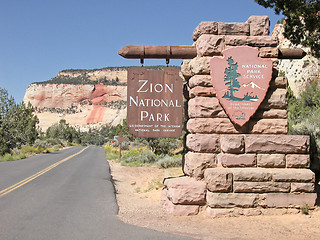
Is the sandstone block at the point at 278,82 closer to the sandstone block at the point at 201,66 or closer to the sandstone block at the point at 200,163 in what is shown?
the sandstone block at the point at 201,66

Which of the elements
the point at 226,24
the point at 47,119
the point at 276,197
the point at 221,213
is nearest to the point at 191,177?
the point at 221,213

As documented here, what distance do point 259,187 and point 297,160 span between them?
1099 millimetres

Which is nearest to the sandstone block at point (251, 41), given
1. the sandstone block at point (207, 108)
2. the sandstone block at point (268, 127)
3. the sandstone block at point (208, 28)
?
the sandstone block at point (208, 28)

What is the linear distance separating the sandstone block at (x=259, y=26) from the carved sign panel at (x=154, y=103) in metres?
2.07

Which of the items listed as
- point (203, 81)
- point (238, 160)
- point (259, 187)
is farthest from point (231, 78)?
point (259, 187)

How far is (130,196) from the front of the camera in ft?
35.6

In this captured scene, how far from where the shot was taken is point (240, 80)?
7117 millimetres

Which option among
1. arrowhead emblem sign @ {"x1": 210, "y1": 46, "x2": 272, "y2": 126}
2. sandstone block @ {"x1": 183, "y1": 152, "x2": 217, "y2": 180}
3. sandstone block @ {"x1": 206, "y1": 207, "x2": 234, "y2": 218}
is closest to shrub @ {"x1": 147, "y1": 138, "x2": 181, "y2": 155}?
sandstone block @ {"x1": 183, "y1": 152, "x2": 217, "y2": 180}

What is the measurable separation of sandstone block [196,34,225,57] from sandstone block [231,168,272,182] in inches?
107

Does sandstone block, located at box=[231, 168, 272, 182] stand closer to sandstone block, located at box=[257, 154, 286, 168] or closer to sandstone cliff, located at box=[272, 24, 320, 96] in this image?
sandstone block, located at box=[257, 154, 286, 168]

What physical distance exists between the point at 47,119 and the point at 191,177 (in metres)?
141

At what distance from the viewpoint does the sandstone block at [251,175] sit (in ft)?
21.7

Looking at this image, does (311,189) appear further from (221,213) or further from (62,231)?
(62,231)

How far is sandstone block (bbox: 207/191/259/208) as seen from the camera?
6582 mm
